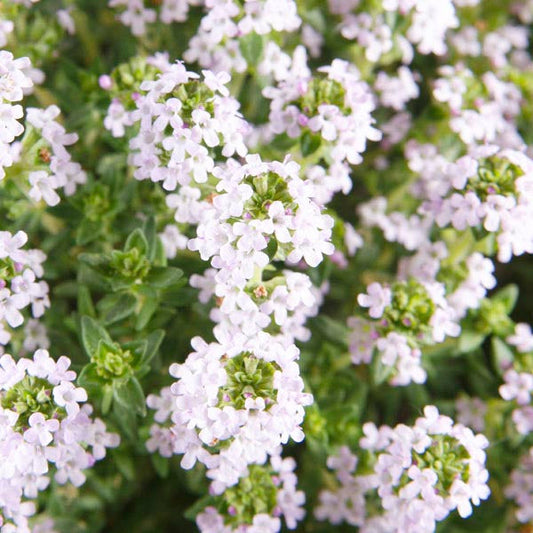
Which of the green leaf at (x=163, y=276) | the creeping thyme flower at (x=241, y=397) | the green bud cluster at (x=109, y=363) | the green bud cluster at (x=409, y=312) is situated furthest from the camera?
the green bud cluster at (x=409, y=312)

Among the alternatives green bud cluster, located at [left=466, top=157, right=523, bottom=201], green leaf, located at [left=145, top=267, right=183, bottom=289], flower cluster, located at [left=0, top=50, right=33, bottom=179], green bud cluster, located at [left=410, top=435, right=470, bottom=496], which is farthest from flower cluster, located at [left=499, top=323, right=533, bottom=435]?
flower cluster, located at [left=0, top=50, right=33, bottom=179]

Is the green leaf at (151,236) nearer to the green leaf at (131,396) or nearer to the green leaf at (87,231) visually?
the green leaf at (87,231)

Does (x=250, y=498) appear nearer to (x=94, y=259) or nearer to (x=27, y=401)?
(x=27, y=401)

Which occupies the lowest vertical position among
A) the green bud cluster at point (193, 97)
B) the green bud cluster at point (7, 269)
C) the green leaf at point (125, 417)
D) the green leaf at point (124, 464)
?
the green leaf at point (124, 464)

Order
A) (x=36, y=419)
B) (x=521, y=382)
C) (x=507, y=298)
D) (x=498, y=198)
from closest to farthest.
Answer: (x=36, y=419) < (x=498, y=198) < (x=521, y=382) < (x=507, y=298)

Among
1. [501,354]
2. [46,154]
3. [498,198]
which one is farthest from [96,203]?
[501,354]

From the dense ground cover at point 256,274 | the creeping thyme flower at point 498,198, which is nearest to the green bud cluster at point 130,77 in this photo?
the dense ground cover at point 256,274

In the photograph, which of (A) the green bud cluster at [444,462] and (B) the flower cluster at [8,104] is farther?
(A) the green bud cluster at [444,462]
